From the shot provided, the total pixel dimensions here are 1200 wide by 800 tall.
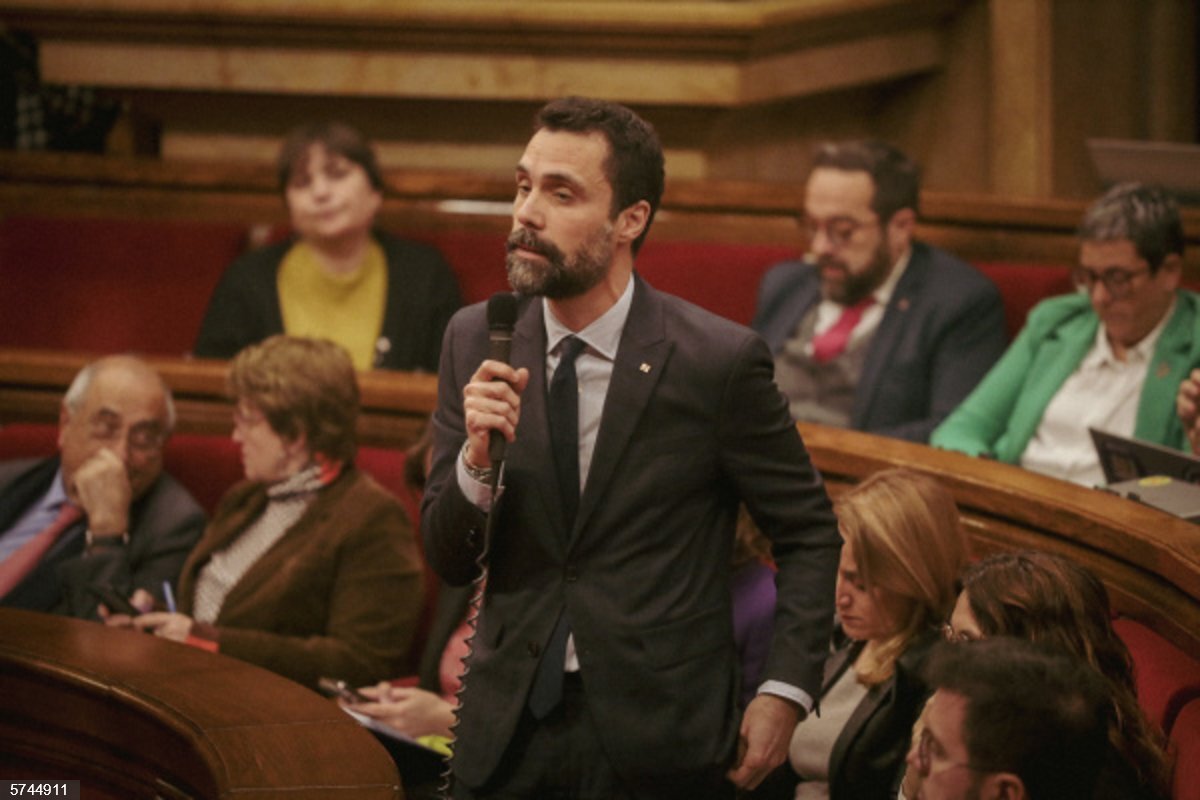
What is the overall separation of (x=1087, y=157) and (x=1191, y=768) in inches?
97.4

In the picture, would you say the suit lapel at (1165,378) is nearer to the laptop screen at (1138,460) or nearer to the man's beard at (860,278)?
the laptop screen at (1138,460)

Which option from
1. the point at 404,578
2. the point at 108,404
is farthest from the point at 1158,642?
the point at 108,404

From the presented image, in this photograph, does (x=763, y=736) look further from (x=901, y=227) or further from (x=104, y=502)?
(x=901, y=227)

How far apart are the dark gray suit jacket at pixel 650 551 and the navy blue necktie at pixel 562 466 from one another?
1 centimetres

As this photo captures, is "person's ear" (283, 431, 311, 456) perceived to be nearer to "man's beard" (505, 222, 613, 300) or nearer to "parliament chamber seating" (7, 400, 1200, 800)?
"parliament chamber seating" (7, 400, 1200, 800)

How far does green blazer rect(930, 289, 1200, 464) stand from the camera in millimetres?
2363

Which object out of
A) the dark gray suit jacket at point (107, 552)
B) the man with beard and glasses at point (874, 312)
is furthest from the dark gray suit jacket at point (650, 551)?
the man with beard and glasses at point (874, 312)

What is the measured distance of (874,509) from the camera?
68.1 inches

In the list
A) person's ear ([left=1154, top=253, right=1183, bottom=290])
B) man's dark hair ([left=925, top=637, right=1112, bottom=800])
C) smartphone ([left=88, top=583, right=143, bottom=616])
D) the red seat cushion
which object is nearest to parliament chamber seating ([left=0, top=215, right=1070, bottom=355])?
person's ear ([left=1154, top=253, right=1183, bottom=290])

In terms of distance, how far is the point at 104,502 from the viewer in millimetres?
2338

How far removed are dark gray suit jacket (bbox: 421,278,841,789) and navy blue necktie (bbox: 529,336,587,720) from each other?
1 cm

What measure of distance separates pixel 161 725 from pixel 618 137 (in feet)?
2.36

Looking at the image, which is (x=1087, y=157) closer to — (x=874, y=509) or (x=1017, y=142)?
(x=1017, y=142)

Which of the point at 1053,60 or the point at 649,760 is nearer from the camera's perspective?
the point at 649,760
